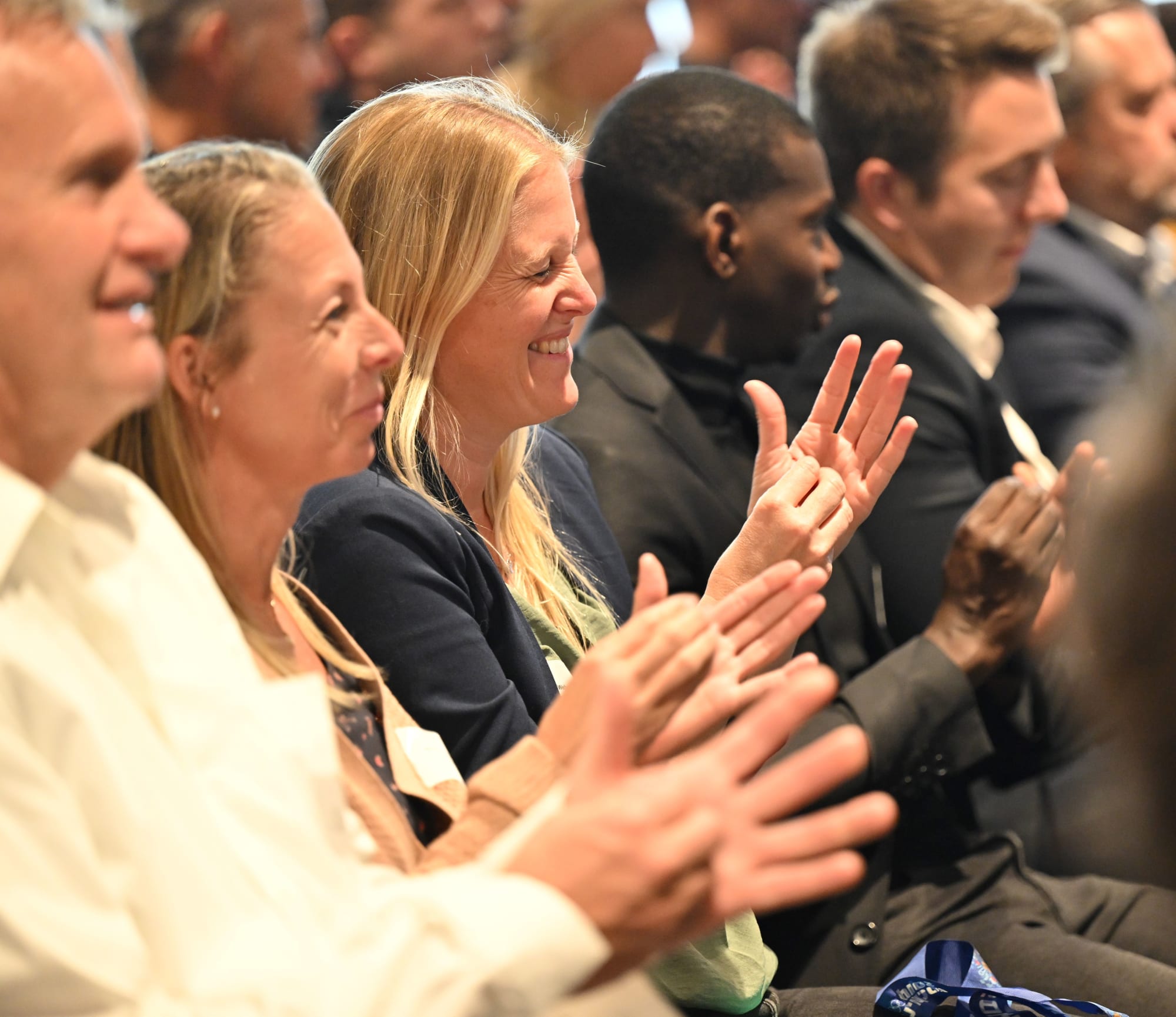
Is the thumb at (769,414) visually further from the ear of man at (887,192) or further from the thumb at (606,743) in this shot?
the ear of man at (887,192)

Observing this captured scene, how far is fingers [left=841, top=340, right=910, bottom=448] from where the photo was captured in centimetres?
190

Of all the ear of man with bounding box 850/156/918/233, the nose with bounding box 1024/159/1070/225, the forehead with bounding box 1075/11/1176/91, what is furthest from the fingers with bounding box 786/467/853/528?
the forehead with bounding box 1075/11/1176/91

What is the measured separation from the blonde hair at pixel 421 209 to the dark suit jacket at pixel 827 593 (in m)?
0.56

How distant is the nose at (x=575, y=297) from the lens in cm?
186

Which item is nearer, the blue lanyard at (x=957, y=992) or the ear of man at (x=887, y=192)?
the blue lanyard at (x=957, y=992)

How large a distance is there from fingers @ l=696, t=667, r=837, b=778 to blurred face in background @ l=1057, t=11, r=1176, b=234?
3.35 meters

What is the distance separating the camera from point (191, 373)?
131 cm

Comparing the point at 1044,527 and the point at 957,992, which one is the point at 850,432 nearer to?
the point at 1044,527

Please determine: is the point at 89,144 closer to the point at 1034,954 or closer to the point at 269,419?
the point at 269,419

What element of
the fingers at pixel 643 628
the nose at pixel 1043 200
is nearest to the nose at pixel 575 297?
the fingers at pixel 643 628

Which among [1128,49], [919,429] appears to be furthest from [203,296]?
[1128,49]

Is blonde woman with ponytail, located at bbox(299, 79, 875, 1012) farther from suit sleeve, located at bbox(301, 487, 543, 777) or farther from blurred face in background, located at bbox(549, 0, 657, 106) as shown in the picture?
blurred face in background, located at bbox(549, 0, 657, 106)

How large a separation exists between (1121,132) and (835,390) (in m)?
2.58

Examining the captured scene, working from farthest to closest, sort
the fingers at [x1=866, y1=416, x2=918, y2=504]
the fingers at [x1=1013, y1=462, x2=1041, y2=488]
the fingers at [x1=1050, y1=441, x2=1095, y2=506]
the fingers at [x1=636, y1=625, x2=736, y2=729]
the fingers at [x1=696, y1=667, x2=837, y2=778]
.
A: 1. the fingers at [x1=1013, y1=462, x2=1041, y2=488]
2. the fingers at [x1=1050, y1=441, x2=1095, y2=506]
3. the fingers at [x1=866, y1=416, x2=918, y2=504]
4. the fingers at [x1=636, y1=625, x2=736, y2=729]
5. the fingers at [x1=696, y1=667, x2=837, y2=778]
